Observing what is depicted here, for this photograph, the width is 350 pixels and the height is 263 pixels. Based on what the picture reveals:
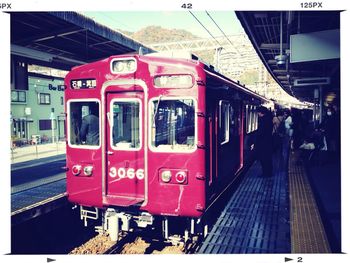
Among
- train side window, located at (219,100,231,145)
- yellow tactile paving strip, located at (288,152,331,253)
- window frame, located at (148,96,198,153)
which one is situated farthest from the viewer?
train side window, located at (219,100,231,145)

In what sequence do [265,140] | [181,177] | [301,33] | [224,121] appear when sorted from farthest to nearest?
[265,140] < [301,33] < [224,121] < [181,177]

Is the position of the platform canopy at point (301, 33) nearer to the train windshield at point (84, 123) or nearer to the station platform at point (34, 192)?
the train windshield at point (84, 123)

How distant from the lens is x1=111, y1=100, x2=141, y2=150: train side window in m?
4.53

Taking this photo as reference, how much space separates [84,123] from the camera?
4902 millimetres

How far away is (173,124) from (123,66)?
3.63 feet

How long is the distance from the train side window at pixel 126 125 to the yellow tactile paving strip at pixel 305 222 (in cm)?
251

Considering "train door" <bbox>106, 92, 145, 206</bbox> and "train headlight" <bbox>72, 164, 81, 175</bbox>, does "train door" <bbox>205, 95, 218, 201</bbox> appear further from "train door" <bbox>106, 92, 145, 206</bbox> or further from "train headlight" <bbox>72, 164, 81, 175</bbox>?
"train headlight" <bbox>72, 164, 81, 175</bbox>

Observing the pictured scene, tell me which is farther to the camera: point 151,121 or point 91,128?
point 91,128

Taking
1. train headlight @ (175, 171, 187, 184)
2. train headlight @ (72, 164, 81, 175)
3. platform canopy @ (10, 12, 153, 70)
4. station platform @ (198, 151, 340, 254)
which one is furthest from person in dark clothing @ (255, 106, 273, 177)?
train headlight @ (72, 164, 81, 175)

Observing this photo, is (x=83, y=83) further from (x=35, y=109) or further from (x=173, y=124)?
(x=35, y=109)

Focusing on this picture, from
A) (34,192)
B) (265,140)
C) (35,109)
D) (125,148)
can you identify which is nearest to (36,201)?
(34,192)

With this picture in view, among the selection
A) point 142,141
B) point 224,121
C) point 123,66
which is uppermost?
point 123,66

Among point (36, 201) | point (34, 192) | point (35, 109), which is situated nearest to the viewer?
point (36, 201)

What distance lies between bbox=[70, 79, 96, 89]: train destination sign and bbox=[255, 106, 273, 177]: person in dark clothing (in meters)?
4.50
